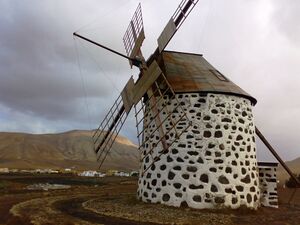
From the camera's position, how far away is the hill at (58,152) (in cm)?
11731

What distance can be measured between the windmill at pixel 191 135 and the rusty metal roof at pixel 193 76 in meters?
0.05

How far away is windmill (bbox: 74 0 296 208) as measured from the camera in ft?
53.4

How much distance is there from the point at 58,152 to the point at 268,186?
128482mm

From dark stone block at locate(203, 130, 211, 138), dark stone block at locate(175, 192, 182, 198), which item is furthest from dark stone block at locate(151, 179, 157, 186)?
dark stone block at locate(203, 130, 211, 138)

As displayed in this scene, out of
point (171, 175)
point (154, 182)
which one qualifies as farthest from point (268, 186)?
point (154, 182)

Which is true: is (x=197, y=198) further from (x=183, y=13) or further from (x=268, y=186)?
(x=183, y=13)

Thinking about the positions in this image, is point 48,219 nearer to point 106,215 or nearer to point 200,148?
point 106,215

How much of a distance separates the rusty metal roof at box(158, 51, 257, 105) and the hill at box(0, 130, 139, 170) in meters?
93.4

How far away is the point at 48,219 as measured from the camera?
12.8 meters

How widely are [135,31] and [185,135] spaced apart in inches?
259

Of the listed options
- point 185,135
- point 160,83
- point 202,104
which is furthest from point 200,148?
point 160,83

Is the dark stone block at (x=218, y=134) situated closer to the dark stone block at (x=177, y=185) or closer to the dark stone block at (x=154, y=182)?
the dark stone block at (x=177, y=185)

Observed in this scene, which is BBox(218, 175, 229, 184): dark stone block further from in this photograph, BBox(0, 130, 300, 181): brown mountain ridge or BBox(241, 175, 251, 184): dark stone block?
BBox(0, 130, 300, 181): brown mountain ridge

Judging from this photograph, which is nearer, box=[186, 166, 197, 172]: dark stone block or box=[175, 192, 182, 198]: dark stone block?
box=[175, 192, 182, 198]: dark stone block
